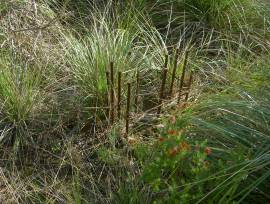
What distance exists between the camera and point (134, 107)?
2.94 meters

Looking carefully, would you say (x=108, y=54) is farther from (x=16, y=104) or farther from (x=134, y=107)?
(x=16, y=104)

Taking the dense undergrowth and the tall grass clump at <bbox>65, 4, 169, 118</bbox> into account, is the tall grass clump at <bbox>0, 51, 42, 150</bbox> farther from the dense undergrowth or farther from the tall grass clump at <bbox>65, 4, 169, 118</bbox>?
the tall grass clump at <bbox>65, 4, 169, 118</bbox>

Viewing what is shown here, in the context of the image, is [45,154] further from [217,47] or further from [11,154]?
[217,47]

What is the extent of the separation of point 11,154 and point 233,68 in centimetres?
128

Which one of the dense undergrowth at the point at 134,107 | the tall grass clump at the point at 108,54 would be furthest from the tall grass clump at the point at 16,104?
the tall grass clump at the point at 108,54

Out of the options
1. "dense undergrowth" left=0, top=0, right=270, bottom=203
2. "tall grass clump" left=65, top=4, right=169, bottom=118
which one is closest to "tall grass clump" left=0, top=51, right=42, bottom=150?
"dense undergrowth" left=0, top=0, right=270, bottom=203

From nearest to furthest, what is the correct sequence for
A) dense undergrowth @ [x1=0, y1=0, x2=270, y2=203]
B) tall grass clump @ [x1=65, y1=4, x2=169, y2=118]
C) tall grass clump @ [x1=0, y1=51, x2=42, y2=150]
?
dense undergrowth @ [x1=0, y1=0, x2=270, y2=203]
tall grass clump @ [x1=0, y1=51, x2=42, y2=150]
tall grass clump @ [x1=65, y1=4, x2=169, y2=118]

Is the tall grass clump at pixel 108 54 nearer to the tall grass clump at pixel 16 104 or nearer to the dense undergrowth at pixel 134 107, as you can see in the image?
the dense undergrowth at pixel 134 107

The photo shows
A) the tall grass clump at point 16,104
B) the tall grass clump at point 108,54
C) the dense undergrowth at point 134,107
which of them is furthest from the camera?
the tall grass clump at point 108,54

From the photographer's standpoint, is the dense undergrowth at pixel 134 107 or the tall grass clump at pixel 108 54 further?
the tall grass clump at pixel 108 54

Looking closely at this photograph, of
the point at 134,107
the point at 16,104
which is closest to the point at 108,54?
the point at 134,107

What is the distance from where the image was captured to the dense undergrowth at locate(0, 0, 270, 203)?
2.26 meters

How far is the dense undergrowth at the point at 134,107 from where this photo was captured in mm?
2256

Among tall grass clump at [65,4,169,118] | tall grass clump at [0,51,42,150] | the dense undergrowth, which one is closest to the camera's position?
the dense undergrowth
